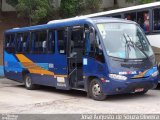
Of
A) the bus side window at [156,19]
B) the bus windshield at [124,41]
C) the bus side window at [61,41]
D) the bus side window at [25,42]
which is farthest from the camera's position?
the bus side window at [25,42]

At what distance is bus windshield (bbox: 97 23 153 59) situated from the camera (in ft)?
42.2

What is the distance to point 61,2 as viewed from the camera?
25281mm

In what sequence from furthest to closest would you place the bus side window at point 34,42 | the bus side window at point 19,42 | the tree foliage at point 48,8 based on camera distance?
the tree foliage at point 48,8 → the bus side window at point 19,42 → the bus side window at point 34,42

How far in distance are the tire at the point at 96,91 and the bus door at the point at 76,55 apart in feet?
2.22

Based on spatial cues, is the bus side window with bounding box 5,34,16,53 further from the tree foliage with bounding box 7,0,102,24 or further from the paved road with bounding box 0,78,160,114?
the paved road with bounding box 0,78,160,114

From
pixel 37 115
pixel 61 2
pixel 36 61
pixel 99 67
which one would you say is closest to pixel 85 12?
pixel 61 2

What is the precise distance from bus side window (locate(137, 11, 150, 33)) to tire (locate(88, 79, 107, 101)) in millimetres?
3769

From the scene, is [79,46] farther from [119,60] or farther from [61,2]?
[61,2]

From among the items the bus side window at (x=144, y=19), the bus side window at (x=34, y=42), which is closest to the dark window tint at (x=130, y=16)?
the bus side window at (x=144, y=19)

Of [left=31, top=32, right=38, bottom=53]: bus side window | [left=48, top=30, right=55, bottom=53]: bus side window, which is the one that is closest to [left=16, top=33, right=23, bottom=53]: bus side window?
[left=31, top=32, right=38, bottom=53]: bus side window

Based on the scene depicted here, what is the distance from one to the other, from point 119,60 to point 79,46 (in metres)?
1.93

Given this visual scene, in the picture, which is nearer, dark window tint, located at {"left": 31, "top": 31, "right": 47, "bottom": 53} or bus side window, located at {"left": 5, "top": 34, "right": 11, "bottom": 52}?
dark window tint, located at {"left": 31, "top": 31, "right": 47, "bottom": 53}

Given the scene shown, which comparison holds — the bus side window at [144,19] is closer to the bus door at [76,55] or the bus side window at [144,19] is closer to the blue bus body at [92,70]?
the blue bus body at [92,70]

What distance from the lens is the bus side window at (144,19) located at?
15.6 metres
